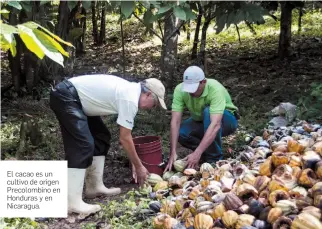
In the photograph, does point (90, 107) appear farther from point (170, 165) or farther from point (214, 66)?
point (214, 66)

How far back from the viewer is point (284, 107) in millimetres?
4621

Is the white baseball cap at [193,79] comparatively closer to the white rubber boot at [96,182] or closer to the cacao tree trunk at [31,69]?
the white rubber boot at [96,182]

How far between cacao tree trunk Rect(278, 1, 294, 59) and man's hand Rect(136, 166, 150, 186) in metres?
5.13

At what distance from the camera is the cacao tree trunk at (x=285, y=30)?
7.62 metres

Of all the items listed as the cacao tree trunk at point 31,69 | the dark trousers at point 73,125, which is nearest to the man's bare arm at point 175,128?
the dark trousers at point 73,125

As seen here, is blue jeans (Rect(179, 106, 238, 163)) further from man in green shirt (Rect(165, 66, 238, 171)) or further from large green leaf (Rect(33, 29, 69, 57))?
large green leaf (Rect(33, 29, 69, 57))

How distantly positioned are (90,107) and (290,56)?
5.52 meters

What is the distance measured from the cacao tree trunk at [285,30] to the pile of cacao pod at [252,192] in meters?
4.62

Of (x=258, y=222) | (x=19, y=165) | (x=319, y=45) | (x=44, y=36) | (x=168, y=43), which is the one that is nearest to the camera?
(x=44, y=36)

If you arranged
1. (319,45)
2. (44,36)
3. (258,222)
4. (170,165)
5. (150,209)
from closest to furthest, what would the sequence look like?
(44,36)
(258,222)
(150,209)
(170,165)
(319,45)

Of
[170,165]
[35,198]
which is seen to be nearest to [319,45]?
[170,165]

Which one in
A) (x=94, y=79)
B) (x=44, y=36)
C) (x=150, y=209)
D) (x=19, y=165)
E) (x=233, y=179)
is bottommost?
(x=150, y=209)
